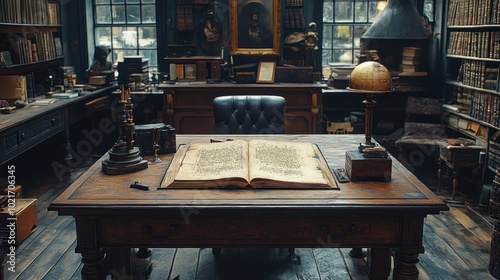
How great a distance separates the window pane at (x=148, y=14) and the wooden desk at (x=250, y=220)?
190 inches

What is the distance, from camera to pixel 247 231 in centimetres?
220

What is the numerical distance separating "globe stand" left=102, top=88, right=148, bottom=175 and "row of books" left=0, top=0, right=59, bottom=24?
2.79 metres

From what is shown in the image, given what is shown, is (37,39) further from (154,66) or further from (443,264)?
(443,264)

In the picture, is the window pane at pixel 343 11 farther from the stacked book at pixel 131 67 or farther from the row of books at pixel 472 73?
the stacked book at pixel 131 67

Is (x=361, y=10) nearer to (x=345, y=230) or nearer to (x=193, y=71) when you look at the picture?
(x=193, y=71)

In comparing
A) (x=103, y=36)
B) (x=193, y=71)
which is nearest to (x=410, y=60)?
(x=193, y=71)

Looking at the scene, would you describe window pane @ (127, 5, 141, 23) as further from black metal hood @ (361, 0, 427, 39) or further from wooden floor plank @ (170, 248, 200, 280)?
wooden floor plank @ (170, 248, 200, 280)

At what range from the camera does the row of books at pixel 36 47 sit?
5.11 meters

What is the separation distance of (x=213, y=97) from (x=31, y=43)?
75.5 inches

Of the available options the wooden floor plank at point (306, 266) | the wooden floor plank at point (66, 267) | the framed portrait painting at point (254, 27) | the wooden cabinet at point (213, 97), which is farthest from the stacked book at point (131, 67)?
the wooden floor plank at point (306, 266)

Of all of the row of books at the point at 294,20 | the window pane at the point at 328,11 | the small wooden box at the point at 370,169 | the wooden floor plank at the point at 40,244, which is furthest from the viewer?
the window pane at the point at 328,11

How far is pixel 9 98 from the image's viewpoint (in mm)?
4781

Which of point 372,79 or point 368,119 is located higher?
point 372,79

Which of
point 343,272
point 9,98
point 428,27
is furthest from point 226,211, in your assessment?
point 428,27
